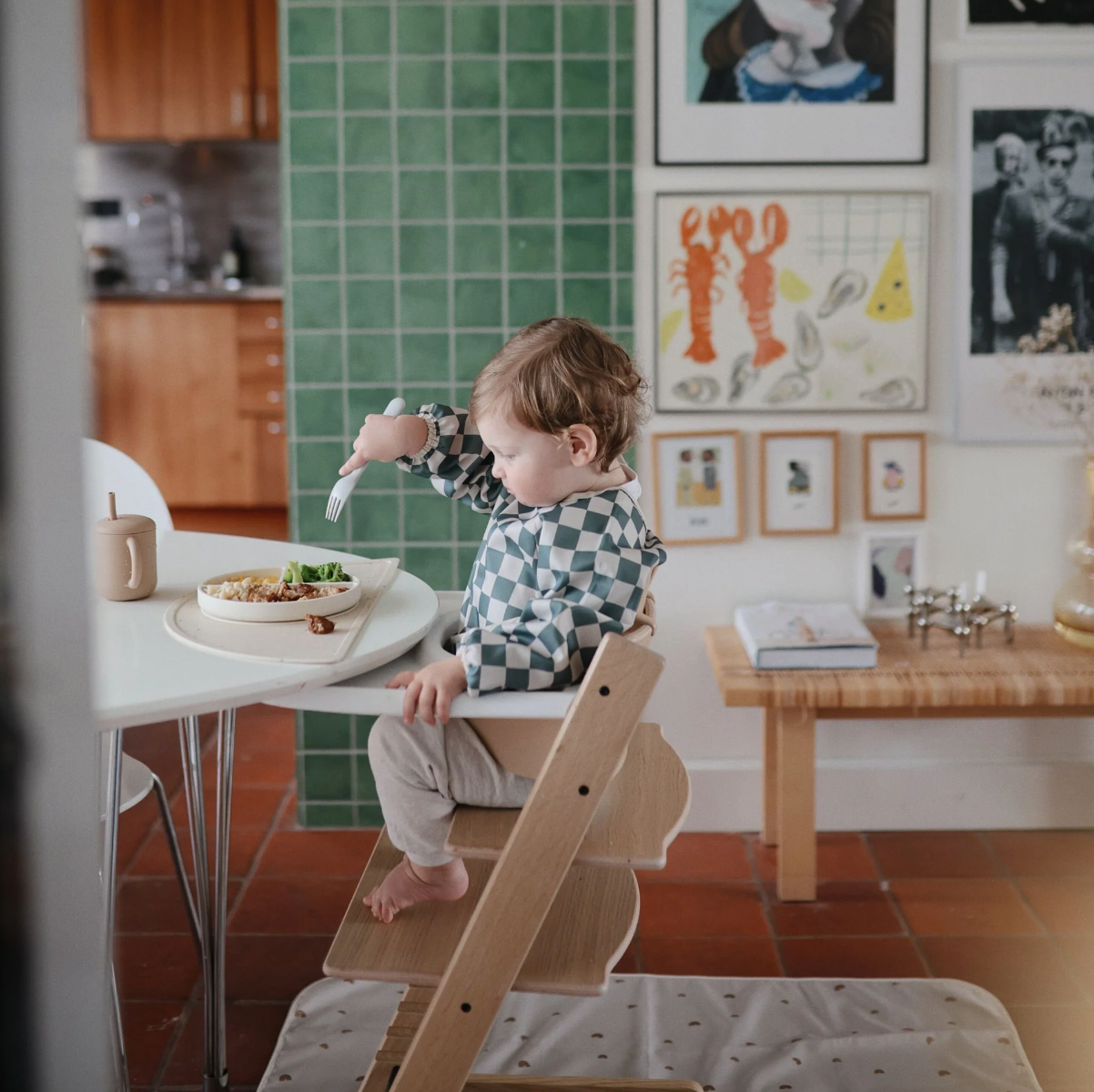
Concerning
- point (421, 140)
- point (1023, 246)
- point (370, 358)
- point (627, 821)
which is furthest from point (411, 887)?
point (1023, 246)

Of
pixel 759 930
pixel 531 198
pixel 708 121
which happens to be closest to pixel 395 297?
pixel 531 198

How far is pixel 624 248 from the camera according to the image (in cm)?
247

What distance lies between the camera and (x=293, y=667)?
1161mm

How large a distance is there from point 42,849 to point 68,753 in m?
0.02

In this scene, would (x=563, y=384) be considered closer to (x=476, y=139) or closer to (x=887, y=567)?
(x=476, y=139)

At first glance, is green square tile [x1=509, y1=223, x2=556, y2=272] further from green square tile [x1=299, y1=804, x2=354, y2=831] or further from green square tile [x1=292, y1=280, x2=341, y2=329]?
green square tile [x1=299, y1=804, x2=354, y2=831]

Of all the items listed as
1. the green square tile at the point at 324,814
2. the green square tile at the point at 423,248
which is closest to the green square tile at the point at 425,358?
the green square tile at the point at 423,248

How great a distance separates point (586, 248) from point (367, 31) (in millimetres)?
609

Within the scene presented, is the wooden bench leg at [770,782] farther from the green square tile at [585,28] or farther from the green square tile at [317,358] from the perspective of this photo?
the green square tile at [585,28]

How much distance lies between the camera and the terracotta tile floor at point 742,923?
1916mm

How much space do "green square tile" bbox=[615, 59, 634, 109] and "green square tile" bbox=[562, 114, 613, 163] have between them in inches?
1.8

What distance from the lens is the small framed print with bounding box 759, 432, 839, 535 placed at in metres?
2.53

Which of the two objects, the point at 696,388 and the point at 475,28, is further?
the point at 696,388

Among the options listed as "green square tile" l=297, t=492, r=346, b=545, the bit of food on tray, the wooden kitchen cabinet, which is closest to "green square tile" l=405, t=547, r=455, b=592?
"green square tile" l=297, t=492, r=346, b=545
